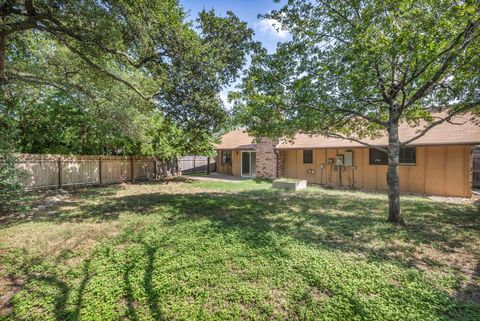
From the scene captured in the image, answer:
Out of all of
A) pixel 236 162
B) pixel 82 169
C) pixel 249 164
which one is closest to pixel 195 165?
pixel 236 162

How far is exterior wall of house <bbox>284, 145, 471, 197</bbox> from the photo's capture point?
8859 millimetres

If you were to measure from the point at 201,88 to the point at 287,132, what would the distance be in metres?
2.93

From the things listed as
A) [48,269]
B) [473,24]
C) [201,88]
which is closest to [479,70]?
[473,24]

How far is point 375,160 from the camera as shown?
1098cm

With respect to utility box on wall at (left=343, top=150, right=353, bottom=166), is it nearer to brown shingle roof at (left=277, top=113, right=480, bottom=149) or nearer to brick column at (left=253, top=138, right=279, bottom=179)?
brown shingle roof at (left=277, top=113, right=480, bottom=149)

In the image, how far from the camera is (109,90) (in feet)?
28.2

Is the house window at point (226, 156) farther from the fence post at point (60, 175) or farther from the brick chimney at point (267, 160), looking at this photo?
the fence post at point (60, 175)

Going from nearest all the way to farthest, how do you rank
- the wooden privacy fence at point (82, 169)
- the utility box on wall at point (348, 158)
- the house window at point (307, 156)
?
the wooden privacy fence at point (82, 169), the utility box on wall at point (348, 158), the house window at point (307, 156)

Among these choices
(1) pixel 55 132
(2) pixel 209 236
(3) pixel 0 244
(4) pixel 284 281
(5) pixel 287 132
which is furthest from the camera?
(1) pixel 55 132

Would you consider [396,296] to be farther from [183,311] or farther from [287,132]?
[287,132]

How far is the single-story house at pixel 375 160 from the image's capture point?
880cm

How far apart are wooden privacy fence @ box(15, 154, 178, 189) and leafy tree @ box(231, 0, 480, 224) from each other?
26.3 feet

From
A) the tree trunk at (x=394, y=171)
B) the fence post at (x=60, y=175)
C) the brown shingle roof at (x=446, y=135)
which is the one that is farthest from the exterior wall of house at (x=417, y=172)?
the fence post at (x=60, y=175)

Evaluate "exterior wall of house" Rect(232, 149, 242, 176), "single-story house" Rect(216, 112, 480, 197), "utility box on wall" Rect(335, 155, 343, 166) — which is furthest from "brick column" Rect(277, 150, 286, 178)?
"exterior wall of house" Rect(232, 149, 242, 176)
